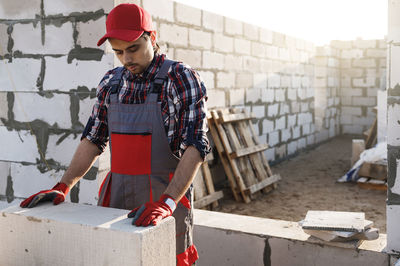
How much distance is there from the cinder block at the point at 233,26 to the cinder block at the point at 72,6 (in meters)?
3.07

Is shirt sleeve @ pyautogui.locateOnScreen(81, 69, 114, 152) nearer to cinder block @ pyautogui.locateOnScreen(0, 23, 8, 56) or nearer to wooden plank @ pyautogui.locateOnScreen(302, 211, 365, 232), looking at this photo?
wooden plank @ pyautogui.locateOnScreen(302, 211, 365, 232)

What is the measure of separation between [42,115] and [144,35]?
95.4 inches

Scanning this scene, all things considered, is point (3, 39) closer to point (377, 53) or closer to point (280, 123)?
point (280, 123)

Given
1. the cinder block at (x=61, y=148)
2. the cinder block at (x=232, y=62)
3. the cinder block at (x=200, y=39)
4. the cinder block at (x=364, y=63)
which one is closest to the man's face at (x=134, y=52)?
the cinder block at (x=61, y=148)

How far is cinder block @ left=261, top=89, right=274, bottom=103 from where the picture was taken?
8117mm

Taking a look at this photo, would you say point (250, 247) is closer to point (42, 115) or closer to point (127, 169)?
point (127, 169)

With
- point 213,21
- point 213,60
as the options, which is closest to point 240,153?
point 213,60

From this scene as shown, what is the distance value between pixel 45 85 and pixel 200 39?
97.3 inches

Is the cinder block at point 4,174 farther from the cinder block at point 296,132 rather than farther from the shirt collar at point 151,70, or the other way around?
the cinder block at point 296,132

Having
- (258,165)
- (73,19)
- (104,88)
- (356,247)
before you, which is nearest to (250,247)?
(356,247)

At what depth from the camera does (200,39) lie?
20.1ft

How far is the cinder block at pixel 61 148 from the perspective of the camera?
4.17 metres

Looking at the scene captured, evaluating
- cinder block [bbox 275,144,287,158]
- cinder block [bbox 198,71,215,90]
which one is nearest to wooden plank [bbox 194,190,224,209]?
cinder block [bbox 198,71,215,90]

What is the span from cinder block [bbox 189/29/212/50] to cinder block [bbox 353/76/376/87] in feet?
27.6
